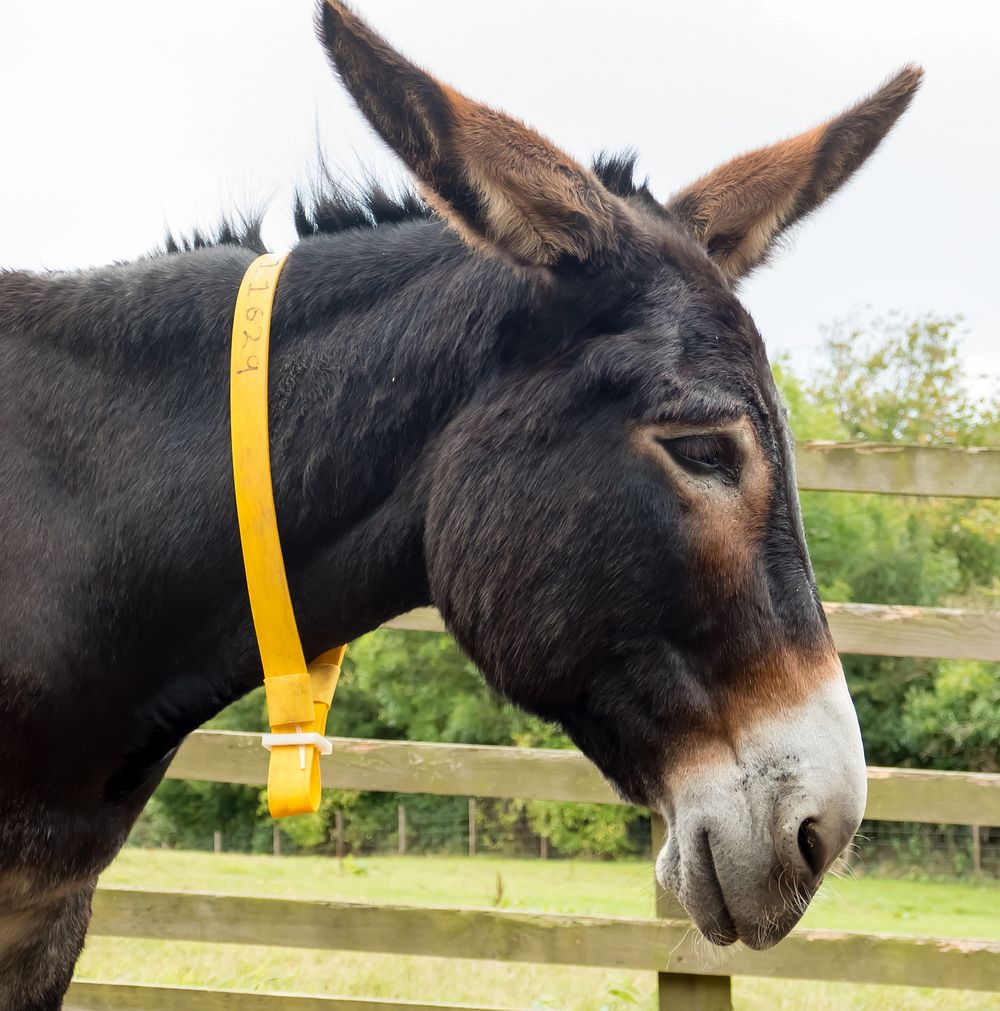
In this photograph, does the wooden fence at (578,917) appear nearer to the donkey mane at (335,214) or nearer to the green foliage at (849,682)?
the donkey mane at (335,214)

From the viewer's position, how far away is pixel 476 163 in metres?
1.67

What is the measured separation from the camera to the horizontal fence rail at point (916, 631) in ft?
11.9

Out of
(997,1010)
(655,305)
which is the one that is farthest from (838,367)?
(655,305)

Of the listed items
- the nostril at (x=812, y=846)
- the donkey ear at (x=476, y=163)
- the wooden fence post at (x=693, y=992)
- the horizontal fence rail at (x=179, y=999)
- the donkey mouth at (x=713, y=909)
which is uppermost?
the donkey ear at (x=476, y=163)

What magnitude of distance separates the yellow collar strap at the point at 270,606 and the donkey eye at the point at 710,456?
2.34ft

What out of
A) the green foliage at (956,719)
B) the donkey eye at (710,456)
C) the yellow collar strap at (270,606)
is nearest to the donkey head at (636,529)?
Answer: the donkey eye at (710,456)

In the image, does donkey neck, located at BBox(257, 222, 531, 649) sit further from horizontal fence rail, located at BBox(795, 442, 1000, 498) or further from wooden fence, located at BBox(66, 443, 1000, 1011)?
horizontal fence rail, located at BBox(795, 442, 1000, 498)

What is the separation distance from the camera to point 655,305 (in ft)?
5.90

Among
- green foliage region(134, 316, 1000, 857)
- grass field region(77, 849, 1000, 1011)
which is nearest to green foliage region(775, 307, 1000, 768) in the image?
green foliage region(134, 316, 1000, 857)

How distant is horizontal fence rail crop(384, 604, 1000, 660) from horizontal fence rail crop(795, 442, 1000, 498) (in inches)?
17.2

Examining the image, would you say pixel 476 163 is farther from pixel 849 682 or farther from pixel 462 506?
pixel 849 682

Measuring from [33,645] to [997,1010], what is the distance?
13.2ft

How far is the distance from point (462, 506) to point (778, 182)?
1.08 metres

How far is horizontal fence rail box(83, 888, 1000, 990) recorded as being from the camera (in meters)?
3.54
